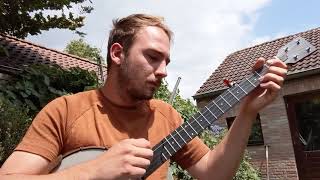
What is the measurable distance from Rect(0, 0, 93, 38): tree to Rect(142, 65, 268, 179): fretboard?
7964 millimetres

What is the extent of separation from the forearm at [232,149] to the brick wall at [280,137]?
1322 centimetres

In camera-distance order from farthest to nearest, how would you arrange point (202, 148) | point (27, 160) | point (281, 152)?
point (281, 152) → point (202, 148) → point (27, 160)

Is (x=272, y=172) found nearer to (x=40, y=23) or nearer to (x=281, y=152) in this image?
(x=281, y=152)

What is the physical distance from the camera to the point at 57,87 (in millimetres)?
9523

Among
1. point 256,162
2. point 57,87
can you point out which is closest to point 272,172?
point 256,162

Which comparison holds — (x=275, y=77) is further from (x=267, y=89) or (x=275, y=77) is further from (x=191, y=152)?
(x=191, y=152)

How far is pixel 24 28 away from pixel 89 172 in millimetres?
9625

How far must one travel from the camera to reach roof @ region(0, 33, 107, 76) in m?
10.7

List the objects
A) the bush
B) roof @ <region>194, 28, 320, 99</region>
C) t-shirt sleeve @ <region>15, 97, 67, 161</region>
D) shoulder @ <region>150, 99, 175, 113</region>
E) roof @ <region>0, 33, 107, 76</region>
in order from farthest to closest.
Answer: roof @ <region>194, 28, 320, 99</region> → roof @ <region>0, 33, 107, 76</region> → the bush → shoulder @ <region>150, 99, 175, 113</region> → t-shirt sleeve @ <region>15, 97, 67, 161</region>

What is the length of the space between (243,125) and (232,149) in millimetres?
132

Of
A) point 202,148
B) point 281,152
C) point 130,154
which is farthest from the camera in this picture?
point 281,152

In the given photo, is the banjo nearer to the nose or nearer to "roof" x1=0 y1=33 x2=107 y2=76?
the nose

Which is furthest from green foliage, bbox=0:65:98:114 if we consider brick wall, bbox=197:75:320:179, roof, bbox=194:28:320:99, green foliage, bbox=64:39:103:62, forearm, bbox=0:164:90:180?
green foliage, bbox=64:39:103:62

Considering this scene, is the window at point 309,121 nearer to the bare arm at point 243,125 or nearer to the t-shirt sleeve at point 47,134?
the bare arm at point 243,125
